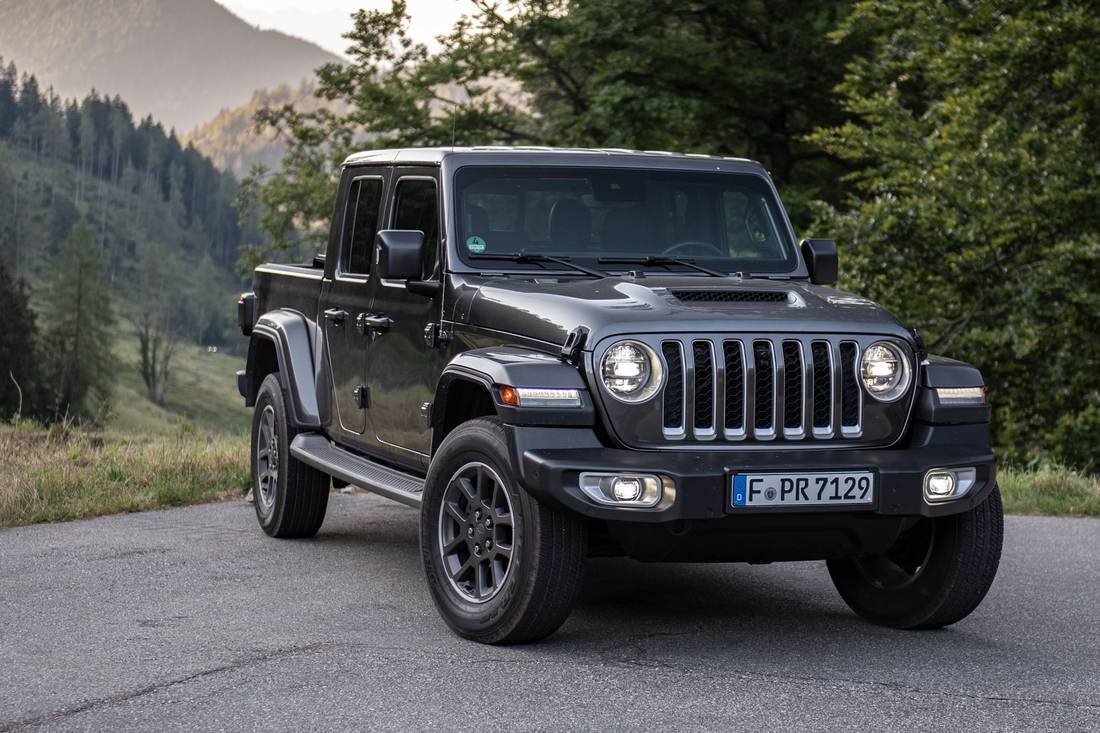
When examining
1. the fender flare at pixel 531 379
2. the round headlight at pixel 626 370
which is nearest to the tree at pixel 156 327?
the fender flare at pixel 531 379

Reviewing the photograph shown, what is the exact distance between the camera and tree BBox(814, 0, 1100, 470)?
16.6m

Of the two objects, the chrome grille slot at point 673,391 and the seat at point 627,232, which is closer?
the chrome grille slot at point 673,391

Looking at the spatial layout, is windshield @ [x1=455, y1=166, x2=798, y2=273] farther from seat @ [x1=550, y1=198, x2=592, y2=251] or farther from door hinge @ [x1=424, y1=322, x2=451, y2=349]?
door hinge @ [x1=424, y1=322, x2=451, y2=349]

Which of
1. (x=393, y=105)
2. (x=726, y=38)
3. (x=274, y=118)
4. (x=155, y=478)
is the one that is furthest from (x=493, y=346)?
(x=274, y=118)

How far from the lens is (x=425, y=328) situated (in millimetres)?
6723

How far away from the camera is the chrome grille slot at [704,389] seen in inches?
216

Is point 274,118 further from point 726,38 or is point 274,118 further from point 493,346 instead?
point 493,346

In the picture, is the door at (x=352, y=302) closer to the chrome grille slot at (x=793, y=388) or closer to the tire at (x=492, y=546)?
the tire at (x=492, y=546)

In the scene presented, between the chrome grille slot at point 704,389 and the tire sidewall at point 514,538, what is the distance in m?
0.71

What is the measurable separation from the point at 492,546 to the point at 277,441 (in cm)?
294

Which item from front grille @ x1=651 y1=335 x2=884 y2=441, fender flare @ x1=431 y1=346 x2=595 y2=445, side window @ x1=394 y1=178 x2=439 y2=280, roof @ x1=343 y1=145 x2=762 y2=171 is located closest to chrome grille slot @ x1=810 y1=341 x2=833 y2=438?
front grille @ x1=651 y1=335 x2=884 y2=441

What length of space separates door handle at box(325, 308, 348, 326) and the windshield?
3.88 ft

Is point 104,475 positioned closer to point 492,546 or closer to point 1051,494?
point 492,546

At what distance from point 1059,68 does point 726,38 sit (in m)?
10.7
